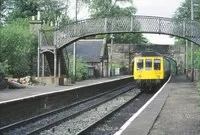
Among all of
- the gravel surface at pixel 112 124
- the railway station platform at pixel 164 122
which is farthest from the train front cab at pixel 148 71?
the railway station platform at pixel 164 122

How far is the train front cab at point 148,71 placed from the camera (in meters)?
37.6

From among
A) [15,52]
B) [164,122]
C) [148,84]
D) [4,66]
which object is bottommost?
[164,122]

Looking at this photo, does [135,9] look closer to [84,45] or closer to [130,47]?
[130,47]

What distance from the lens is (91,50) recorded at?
68438 mm

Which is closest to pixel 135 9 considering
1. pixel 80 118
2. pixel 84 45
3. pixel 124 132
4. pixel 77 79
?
pixel 84 45

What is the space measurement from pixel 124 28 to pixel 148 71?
458cm

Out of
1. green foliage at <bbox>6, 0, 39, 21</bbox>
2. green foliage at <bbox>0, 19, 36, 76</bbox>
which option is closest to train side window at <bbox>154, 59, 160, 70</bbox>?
green foliage at <bbox>0, 19, 36, 76</bbox>

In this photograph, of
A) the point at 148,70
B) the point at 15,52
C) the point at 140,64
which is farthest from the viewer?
the point at 140,64

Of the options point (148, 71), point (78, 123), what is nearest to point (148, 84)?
point (148, 71)

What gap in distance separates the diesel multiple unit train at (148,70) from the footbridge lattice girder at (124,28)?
2.33 meters

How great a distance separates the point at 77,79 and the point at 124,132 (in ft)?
113

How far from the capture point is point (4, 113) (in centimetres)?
1706

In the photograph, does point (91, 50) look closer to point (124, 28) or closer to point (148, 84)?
point (124, 28)

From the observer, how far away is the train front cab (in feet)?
123
